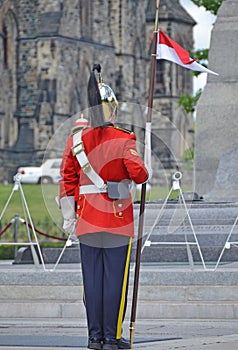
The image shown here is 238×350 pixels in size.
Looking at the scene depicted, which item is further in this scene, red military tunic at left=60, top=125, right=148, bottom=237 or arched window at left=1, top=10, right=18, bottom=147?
arched window at left=1, top=10, right=18, bottom=147

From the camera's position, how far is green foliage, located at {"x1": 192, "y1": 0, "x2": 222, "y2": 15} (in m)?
34.4

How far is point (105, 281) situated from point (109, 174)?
0.80 m

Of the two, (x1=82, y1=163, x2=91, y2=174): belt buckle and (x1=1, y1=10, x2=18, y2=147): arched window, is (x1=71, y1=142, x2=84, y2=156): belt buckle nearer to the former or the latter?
(x1=82, y1=163, x2=91, y2=174): belt buckle

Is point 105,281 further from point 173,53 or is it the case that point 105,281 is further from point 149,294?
point 149,294

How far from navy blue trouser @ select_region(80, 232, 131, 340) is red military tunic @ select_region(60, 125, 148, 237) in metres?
0.09

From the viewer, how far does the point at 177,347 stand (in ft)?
32.0

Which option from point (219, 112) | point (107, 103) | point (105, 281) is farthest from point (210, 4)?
point (105, 281)

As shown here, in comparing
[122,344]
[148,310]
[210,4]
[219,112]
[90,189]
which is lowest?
[148,310]

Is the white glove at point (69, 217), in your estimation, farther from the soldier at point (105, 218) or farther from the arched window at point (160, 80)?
the arched window at point (160, 80)

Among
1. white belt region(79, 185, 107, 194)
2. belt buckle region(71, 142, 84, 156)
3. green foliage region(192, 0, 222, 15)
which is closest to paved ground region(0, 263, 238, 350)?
white belt region(79, 185, 107, 194)

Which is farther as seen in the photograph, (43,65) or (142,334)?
(43,65)

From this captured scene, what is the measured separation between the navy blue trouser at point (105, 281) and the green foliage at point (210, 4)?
82.2 feet

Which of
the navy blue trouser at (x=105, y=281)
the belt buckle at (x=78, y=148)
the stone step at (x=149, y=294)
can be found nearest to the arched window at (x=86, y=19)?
the stone step at (x=149, y=294)

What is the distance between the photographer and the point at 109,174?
988 cm
